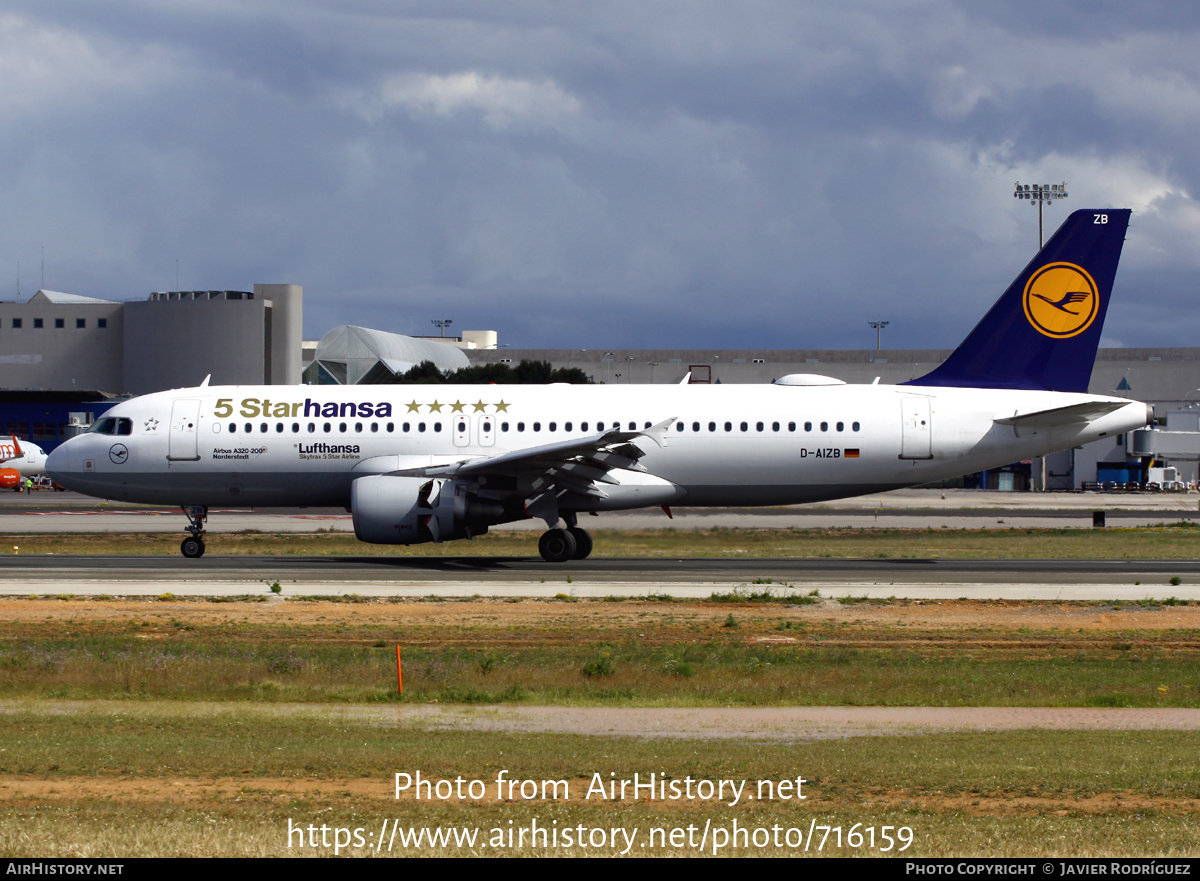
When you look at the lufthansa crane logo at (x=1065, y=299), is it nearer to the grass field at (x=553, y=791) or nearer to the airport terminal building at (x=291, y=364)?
the grass field at (x=553, y=791)

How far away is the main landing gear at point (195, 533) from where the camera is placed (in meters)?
31.6

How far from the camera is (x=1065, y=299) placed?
32.5m

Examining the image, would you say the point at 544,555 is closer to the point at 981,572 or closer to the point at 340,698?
the point at 981,572

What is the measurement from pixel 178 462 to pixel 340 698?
19085 millimetres

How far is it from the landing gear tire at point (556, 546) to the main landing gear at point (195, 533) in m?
9.21

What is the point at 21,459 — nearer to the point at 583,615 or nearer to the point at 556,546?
the point at 556,546

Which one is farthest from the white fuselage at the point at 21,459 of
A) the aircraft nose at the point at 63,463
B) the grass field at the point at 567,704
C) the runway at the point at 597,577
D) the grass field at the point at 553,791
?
the grass field at the point at 553,791

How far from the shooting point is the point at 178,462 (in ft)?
106

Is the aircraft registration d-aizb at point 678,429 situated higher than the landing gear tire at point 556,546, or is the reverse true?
the aircraft registration d-aizb at point 678,429

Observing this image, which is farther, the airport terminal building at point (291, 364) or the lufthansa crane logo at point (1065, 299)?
the airport terminal building at point (291, 364)

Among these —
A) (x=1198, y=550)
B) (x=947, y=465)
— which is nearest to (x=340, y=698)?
(x=947, y=465)

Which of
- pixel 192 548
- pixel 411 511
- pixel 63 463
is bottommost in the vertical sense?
pixel 192 548

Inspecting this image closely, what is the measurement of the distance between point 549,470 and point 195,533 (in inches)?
401

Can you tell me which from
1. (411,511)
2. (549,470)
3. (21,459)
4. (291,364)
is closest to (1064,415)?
(549,470)
